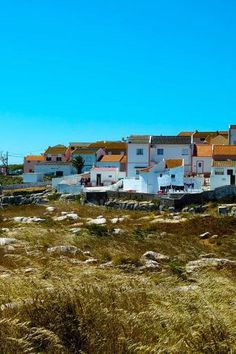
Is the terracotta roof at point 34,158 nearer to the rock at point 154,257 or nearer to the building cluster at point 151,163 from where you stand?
the building cluster at point 151,163

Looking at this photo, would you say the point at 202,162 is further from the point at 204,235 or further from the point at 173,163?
the point at 204,235

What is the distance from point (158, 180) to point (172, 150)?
12402mm

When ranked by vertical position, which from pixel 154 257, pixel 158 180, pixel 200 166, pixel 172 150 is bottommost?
pixel 154 257

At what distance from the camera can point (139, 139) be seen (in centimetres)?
6894

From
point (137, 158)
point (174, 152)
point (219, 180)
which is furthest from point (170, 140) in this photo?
point (219, 180)

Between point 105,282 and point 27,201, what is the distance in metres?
53.5

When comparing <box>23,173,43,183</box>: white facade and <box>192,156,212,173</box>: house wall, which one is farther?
<box>23,173,43,183</box>: white facade

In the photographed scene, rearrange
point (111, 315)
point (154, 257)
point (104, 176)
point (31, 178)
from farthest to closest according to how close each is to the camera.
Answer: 1. point (31, 178)
2. point (104, 176)
3. point (154, 257)
4. point (111, 315)

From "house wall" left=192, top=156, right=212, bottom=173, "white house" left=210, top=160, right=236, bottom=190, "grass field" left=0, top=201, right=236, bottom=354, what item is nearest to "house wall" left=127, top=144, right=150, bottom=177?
"house wall" left=192, top=156, right=212, bottom=173

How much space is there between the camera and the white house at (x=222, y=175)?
53.9 metres

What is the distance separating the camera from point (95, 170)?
69312 millimetres

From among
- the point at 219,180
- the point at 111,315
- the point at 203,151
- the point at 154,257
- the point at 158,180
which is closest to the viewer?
the point at 111,315

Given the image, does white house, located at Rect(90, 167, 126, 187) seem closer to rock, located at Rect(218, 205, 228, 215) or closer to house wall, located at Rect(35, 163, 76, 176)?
house wall, located at Rect(35, 163, 76, 176)

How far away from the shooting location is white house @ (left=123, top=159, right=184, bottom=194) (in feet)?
186
